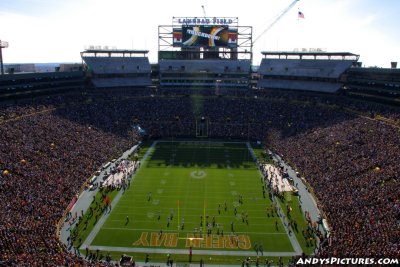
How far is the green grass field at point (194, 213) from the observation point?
27188 mm

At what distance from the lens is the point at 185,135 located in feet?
196

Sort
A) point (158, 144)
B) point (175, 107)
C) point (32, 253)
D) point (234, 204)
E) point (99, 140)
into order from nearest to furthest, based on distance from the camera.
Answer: point (32, 253)
point (234, 204)
point (99, 140)
point (158, 144)
point (175, 107)

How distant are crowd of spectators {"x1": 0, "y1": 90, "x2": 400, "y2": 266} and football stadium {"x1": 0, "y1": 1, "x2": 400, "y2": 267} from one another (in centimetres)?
19

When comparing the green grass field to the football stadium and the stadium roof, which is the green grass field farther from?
the stadium roof

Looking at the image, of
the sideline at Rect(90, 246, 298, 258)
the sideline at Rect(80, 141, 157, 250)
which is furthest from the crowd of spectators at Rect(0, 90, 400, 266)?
the sideline at Rect(90, 246, 298, 258)

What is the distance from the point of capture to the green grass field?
89.2 ft

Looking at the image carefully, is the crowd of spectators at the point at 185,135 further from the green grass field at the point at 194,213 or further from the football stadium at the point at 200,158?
the green grass field at the point at 194,213

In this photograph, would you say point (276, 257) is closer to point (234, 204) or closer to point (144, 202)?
point (234, 204)

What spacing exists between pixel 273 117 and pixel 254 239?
36.3 m

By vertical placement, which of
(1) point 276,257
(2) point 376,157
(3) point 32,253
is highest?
(2) point 376,157

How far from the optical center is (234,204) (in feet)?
112

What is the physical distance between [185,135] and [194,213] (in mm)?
28213

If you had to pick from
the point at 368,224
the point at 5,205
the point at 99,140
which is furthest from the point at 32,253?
the point at 99,140

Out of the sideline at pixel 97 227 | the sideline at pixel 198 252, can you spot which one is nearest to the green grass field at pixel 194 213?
the sideline at pixel 198 252
